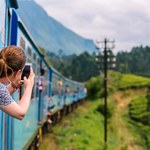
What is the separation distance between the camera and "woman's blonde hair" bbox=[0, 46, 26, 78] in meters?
2.46

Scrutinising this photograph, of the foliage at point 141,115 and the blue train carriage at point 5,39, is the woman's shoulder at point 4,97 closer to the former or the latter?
the blue train carriage at point 5,39

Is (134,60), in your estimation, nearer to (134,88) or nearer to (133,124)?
(134,88)

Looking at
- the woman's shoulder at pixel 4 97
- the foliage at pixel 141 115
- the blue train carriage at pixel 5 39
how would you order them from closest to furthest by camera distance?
1. the woman's shoulder at pixel 4 97
2. the blue train carriage at pixel 5 39
3. the foliage at pixel 141 115

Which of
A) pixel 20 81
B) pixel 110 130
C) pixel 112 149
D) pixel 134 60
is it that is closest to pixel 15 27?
pixel 20 81

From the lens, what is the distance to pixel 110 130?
3166 cm

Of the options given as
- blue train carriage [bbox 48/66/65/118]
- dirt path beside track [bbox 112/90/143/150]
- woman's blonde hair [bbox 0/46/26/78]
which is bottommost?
dirt path beside track [bbox 112/90/143/150]

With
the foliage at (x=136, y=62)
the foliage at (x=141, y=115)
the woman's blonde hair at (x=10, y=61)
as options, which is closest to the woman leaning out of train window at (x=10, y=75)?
the woman's blonde hair at (x=10, y=61)

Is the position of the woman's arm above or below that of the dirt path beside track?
above

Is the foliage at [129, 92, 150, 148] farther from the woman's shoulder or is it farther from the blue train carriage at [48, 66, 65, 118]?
the woman's shoulder

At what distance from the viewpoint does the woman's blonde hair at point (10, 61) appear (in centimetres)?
246

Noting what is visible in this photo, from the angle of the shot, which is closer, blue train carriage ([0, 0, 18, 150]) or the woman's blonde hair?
the woman's blonde hair

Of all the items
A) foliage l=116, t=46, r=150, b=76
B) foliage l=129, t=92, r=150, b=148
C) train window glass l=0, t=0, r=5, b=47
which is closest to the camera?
train window glass l=0, t=0, r=5, b=47

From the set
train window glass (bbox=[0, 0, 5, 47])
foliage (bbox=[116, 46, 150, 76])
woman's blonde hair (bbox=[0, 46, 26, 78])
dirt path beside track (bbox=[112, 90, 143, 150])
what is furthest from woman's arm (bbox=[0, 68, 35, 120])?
foliage (bbox=[116, 46, 150, 76])

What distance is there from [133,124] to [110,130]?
23.6 ft
